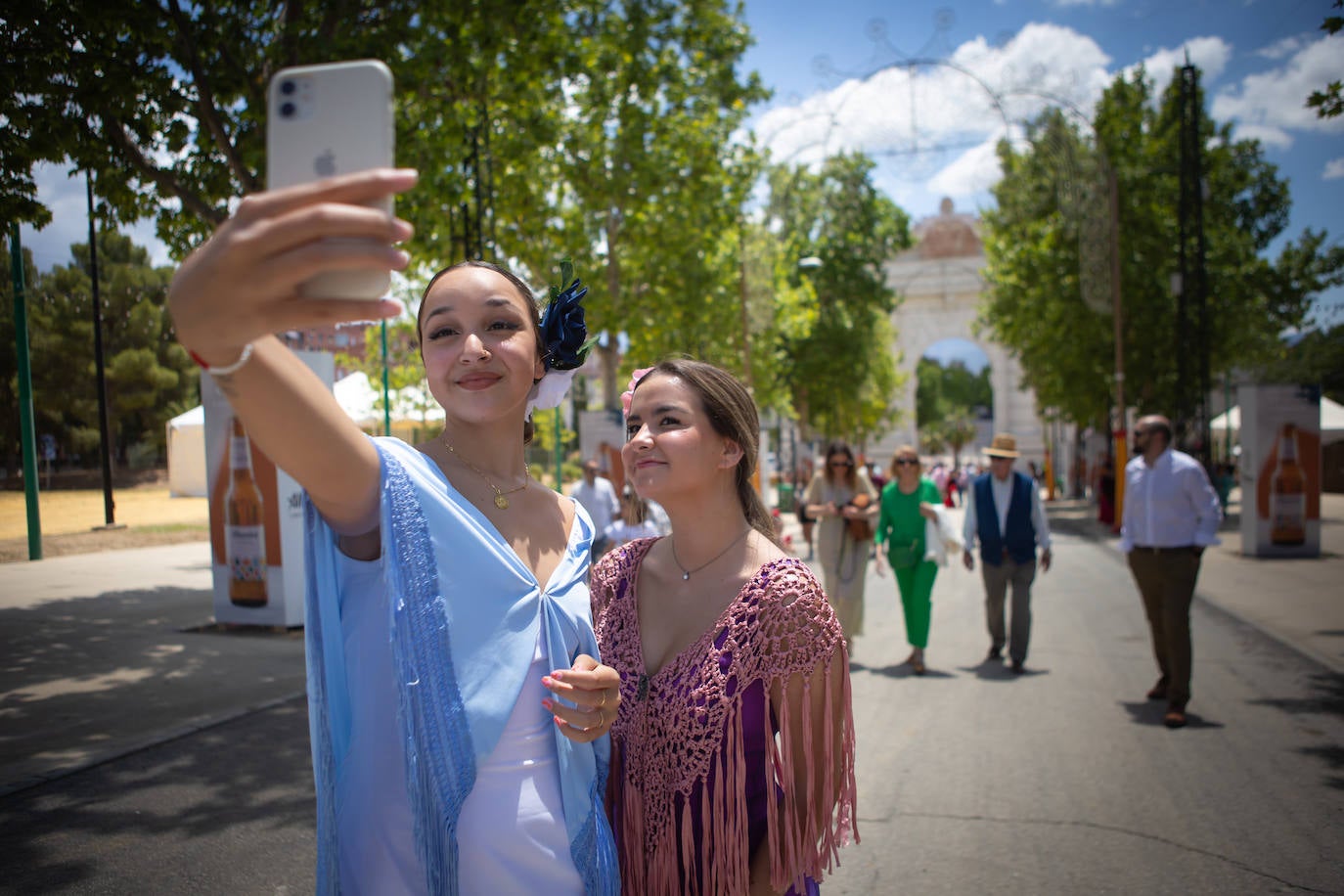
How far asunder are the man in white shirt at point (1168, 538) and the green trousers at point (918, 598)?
1.71 m

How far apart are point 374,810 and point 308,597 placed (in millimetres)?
411

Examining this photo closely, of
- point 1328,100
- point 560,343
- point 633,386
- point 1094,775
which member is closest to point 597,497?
point 1094,775

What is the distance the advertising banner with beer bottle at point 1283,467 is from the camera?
1644 cm

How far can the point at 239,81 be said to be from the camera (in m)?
8.77

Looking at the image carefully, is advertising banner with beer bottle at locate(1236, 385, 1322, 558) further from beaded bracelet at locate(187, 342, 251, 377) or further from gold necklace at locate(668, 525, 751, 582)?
beaded bracelet at locate(187, 342, 251, 377)

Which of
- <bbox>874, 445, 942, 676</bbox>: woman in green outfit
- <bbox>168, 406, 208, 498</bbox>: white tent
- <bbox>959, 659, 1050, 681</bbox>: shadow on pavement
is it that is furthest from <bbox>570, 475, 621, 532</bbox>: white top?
<bbox>959, 659, 1050, 681</bbox>: shadow on pavement

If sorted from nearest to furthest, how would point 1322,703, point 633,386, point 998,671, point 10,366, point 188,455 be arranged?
point 633,386 < point 10,366 < point 1322,703 < point 188,455 < point 998,671

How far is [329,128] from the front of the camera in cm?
115

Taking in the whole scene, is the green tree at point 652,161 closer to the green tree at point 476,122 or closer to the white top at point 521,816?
the green tree at point 476,122

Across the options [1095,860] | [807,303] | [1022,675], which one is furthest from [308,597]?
[807,303]

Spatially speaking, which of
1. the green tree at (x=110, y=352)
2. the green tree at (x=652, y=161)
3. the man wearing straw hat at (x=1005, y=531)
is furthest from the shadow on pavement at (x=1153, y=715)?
the green tree at (x=652, y=161)

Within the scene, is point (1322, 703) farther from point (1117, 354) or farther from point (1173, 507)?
point (1117, 354)

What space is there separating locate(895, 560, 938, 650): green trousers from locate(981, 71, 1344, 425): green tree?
20.4 meters

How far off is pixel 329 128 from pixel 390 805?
119 centimetres
